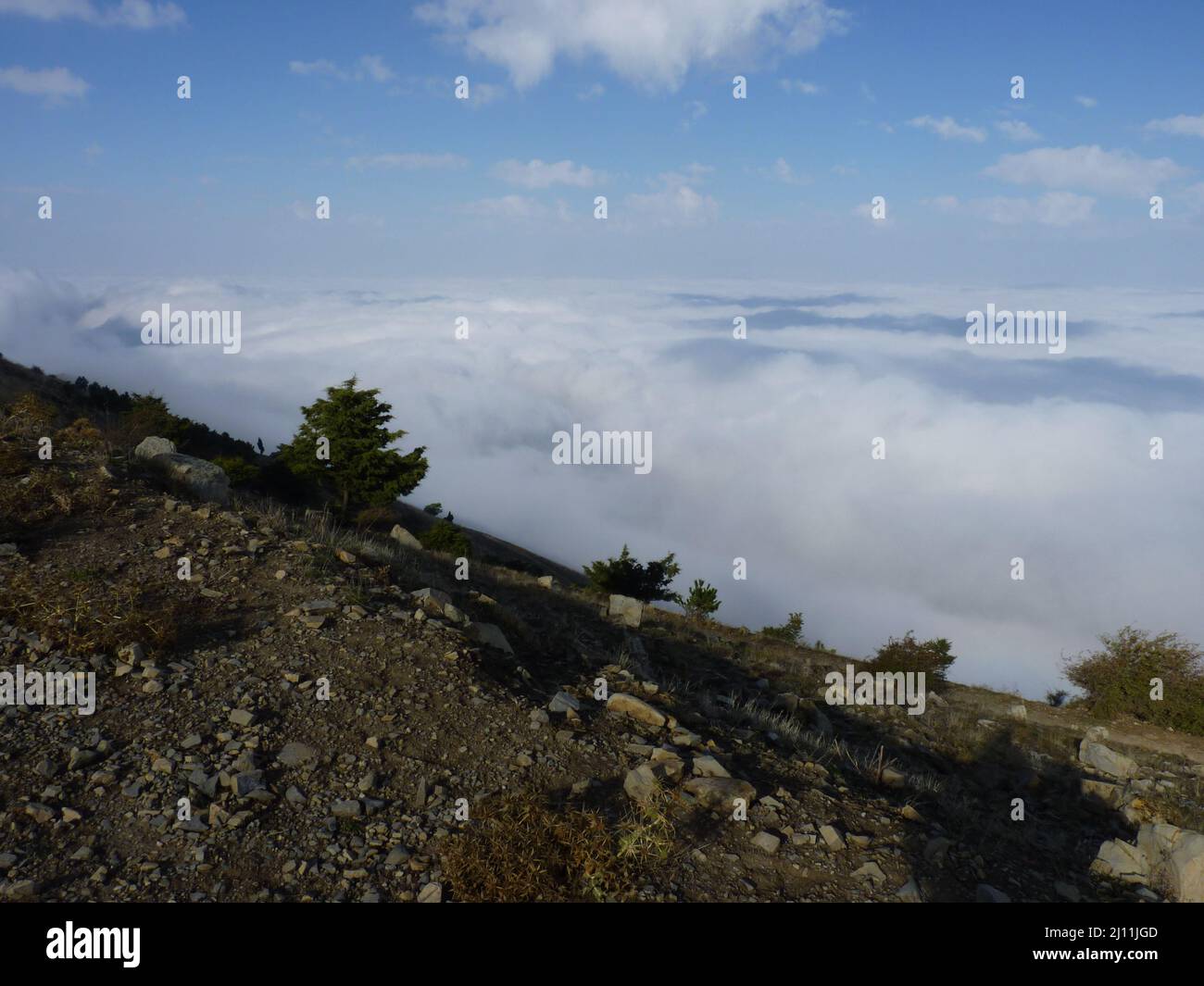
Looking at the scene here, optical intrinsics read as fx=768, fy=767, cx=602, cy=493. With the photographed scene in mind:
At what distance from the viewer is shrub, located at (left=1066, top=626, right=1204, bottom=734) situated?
16.5 meters

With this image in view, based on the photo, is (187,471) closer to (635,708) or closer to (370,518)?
(635,708)

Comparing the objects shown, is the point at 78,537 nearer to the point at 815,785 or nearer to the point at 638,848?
the point at 638,848

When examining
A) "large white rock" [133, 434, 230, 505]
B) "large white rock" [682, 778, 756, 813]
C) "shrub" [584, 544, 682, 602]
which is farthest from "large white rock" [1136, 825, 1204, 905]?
"shrub" [584, 544, 682, 602]

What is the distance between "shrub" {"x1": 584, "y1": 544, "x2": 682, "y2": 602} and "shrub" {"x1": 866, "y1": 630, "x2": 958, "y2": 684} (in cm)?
859

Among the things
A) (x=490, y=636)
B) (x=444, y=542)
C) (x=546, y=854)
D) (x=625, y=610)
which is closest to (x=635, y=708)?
(x=490, y=636)

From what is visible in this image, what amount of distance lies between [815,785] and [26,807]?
5918 millimetres

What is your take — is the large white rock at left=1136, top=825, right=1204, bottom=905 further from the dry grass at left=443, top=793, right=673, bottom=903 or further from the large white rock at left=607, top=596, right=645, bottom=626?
the large white rock at left=607, top=596, right=645, bottom=626

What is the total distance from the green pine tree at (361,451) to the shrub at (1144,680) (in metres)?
20.4

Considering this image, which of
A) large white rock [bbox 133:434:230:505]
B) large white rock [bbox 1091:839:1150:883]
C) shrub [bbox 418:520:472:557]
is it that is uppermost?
large white rock [bbox 133:434:230:505]

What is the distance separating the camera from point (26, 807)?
16.5 feet

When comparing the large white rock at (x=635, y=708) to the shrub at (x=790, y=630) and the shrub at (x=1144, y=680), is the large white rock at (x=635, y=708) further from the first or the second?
the shrub at (x=790, y=630)

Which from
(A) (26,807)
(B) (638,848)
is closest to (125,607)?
(A) (26,807)

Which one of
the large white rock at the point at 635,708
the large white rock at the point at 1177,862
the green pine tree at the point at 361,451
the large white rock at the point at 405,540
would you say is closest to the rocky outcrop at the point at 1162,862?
the large white rock at the point at 1177,862
